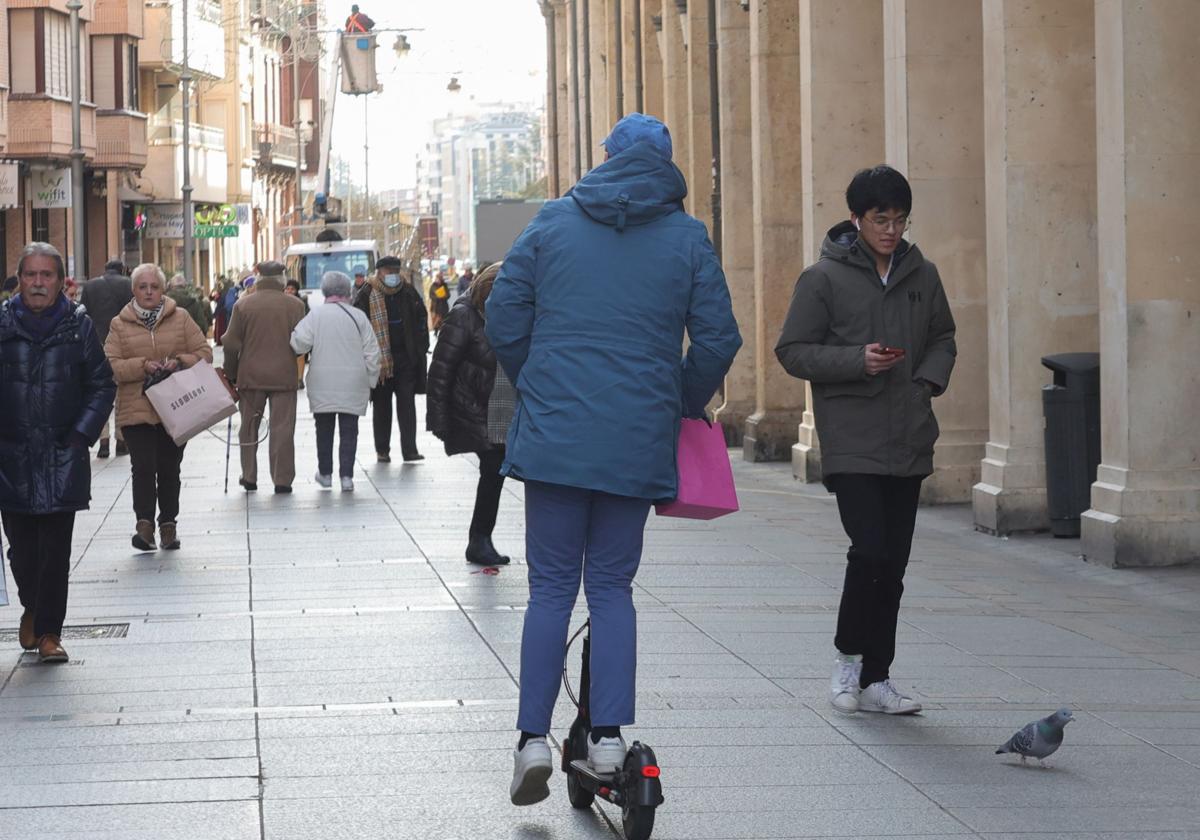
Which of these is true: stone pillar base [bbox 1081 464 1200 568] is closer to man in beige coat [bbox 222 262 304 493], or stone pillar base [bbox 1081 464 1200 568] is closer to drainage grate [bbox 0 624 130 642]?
drainage grate [bbox 0 624 130 642]

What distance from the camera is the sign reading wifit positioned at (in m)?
48.7

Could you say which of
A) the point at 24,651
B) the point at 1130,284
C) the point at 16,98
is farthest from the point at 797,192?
the point at 16,98

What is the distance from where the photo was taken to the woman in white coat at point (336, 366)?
18.7 meters

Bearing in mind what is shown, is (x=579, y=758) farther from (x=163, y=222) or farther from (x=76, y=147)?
(x=163, y=222)

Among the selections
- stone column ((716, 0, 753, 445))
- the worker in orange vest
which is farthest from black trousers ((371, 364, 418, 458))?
the worker in orange vest

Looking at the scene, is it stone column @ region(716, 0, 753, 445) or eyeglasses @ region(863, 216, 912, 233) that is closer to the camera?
eyeglasses @ region(863, 216, 912, 233)

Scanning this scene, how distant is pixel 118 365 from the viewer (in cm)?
1416

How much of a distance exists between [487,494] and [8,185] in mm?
32985

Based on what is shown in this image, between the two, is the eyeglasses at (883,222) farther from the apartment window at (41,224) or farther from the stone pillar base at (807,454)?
the apartment window at (41,224)

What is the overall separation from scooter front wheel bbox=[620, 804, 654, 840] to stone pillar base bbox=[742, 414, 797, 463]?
16844 millimetres

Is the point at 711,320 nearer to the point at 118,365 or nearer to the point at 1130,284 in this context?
the point at 1130,284

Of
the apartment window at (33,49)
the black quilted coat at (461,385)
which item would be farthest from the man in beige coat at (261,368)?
the apartment window at (33,49)

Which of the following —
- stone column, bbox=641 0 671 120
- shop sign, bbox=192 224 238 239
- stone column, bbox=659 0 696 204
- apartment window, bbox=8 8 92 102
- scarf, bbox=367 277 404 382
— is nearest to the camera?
scarf, bbox=367 277 404 382

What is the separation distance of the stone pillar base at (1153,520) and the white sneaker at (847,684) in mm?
5388
